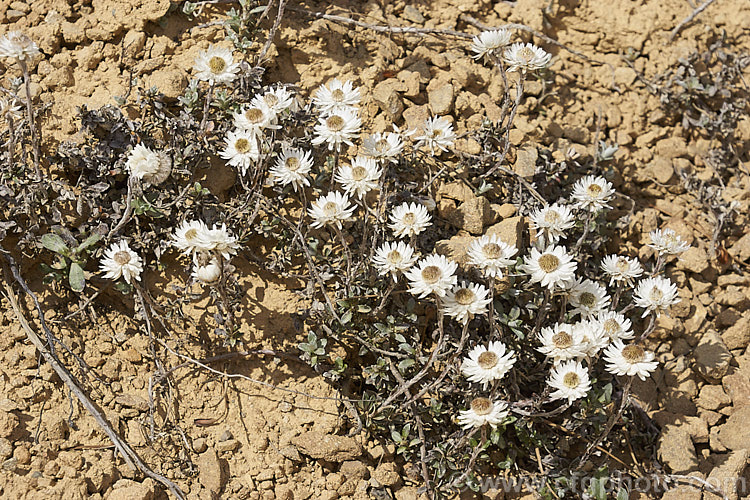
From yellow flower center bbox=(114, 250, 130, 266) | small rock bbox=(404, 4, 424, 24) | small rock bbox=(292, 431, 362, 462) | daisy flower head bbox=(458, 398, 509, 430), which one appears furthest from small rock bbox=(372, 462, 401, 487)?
small rock bbox=(404, 4, 424, 24)

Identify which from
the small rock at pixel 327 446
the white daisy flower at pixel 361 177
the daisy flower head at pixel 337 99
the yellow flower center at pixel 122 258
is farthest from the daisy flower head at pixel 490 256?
the yellow flower center at pixel 122 258

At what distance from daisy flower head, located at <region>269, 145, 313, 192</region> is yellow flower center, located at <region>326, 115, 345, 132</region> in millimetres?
152

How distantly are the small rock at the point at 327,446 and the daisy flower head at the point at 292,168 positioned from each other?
109 cm

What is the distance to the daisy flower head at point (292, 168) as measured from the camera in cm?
305

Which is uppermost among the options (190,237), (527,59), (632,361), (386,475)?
(527,59)

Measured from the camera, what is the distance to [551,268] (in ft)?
9.71

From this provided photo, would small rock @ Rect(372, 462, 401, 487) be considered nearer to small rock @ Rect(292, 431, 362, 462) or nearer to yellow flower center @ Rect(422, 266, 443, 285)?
small rock @ Rect(292, 431, 362, 462)

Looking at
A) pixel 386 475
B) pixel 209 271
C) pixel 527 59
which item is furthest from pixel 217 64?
pixel 386 475

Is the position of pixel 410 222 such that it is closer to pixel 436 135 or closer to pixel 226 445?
pixel 436 135

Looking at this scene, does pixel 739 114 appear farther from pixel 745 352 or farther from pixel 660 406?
pixel 660 406

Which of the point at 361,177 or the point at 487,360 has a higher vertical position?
the point at 361,177

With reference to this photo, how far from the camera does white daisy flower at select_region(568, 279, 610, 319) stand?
3129 millimetres

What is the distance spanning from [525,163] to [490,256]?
95 centimetres

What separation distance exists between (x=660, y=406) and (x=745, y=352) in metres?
0.59
